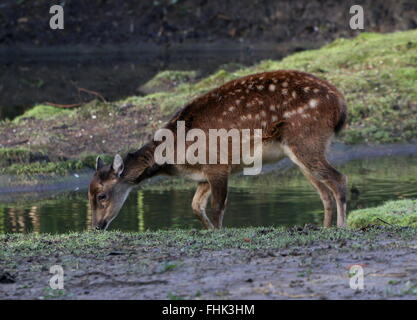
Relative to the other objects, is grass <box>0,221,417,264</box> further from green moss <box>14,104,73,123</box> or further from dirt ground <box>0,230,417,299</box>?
green moss <box>14,104,73,123</box>

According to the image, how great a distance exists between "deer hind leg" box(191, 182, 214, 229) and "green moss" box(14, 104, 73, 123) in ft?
26.9

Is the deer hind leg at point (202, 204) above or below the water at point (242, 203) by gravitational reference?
above

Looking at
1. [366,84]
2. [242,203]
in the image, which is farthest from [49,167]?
[366,84]

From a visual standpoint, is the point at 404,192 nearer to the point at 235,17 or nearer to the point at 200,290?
the point at 200,290

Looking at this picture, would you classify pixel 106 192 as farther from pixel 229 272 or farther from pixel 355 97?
pixel 355 97

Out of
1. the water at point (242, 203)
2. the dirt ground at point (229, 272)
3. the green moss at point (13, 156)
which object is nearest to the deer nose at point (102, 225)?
the water at point (242, 203)

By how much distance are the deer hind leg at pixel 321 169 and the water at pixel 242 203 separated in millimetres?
1227

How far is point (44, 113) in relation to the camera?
19859mm

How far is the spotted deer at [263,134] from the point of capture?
10672 mm

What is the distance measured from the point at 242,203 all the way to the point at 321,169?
123 inches

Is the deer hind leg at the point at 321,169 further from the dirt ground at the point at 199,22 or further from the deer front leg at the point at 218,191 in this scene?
the dirt ground at the point at 199,22

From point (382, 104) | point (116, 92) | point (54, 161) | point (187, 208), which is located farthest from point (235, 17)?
point (187, 208)

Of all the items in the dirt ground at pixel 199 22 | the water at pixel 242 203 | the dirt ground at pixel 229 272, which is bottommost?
the water at pixel 242 203
